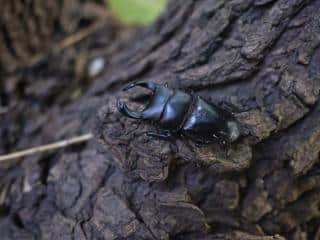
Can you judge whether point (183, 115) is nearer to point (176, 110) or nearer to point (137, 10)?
point (176, 110)

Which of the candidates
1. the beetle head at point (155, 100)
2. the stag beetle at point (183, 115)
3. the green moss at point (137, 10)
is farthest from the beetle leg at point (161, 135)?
the green moss at point (137, 10)

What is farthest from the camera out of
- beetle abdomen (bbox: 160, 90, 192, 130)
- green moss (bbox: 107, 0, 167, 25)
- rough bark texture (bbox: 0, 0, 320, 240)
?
green moss (bbox: 107, 0, 167, 25)

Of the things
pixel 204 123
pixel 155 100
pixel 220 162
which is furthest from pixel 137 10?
pixel 220 162

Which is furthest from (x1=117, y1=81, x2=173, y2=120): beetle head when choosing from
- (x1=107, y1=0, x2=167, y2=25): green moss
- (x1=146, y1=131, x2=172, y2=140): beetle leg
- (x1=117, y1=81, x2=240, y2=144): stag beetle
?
(x1=107, y1=0, x2=167, y2=25): green moss

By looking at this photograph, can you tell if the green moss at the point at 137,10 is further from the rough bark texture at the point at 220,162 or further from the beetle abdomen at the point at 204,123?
the beetle abdomen at the point at 204,123

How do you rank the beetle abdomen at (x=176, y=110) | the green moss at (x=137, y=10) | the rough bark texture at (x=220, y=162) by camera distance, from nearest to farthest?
the rough bark texture at (x=220, y=162) < the beetle abdomen at (x=176, y=110) < the green moss at (x=137, y=10)

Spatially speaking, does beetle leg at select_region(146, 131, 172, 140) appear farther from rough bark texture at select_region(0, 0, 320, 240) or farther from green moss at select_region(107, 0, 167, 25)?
green moss at select_region(107, 0, 167, 25)

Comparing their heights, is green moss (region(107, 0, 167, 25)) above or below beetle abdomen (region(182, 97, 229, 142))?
below
